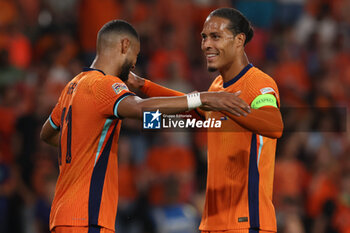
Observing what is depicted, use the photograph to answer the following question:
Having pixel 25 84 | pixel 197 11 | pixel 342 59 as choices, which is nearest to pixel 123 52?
pixel 25 84

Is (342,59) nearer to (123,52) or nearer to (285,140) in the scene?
(285,140)

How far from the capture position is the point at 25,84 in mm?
9344

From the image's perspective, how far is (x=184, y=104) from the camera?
435 centimetres

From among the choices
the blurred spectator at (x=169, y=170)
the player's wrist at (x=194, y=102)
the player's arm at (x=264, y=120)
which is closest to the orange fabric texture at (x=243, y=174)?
the player's arm at (x=264, y=120)

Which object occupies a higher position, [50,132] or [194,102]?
[194,102]

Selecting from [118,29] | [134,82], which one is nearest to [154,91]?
[134,82]

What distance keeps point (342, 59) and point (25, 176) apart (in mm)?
6755

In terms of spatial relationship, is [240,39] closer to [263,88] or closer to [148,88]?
[263,88]

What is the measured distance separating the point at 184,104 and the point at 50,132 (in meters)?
1.43

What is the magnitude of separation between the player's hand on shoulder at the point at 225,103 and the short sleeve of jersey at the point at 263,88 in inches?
13.6

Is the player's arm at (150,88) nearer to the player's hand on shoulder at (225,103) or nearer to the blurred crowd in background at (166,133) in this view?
the player's hand on shoulder at (225,103)

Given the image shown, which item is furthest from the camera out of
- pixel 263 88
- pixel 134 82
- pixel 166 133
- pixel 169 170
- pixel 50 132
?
pixel 166 133

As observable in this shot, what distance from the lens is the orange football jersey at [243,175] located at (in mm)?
4742

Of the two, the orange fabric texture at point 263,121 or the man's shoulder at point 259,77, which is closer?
the orange fabric texture at point 263,121
